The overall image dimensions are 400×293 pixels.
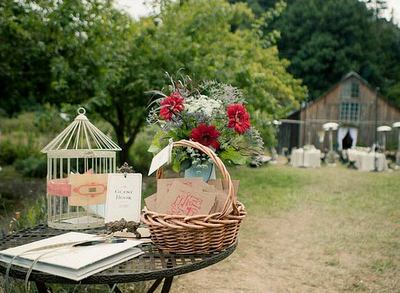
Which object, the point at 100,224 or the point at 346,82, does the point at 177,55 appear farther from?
the point at 346,82

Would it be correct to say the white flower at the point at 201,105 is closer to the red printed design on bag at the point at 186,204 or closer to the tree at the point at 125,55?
the red printed design on bag at the point at 186,204

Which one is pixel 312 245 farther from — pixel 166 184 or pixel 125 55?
pixel 125 55

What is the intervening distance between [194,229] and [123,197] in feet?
1.36

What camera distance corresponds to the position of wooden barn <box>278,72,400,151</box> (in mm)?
19719

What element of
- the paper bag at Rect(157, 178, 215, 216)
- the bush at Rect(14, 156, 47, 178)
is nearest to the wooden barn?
the bush at Rect(14, 156, 47, 178)

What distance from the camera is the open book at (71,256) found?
1.17 metres

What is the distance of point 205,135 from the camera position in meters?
1.73

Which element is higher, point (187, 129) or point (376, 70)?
point (376, 70)

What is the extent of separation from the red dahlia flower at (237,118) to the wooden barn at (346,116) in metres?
18.1

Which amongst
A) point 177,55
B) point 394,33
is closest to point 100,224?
point 177,55

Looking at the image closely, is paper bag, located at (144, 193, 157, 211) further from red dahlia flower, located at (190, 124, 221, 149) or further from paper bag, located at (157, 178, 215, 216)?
red dahlia flower, located at (190, 124, 221, 149)

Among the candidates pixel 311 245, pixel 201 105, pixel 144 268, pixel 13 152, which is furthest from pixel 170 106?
pixel 13 152

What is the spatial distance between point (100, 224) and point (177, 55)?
496 centimetres

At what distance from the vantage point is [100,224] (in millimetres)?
1853
